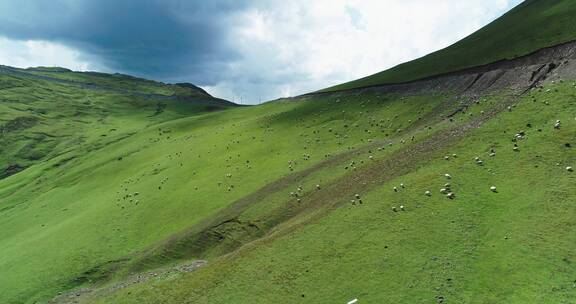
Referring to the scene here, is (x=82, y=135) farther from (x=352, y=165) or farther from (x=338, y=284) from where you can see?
→ (x=338, y=284)

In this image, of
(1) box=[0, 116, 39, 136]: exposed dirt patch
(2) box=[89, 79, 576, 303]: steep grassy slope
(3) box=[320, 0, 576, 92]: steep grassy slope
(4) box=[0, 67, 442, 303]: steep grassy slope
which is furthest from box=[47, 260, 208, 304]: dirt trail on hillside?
(1) box=[0, 116, 39, 136]: exposed dirt patch

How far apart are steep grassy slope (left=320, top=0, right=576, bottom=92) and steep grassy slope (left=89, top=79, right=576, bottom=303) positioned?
18.8m

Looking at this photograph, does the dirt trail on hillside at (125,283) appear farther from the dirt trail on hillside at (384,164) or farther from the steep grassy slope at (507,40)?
the steep grassy slope at (507,40)

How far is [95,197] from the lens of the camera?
7156 cm

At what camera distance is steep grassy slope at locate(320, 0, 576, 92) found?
61.3 meters

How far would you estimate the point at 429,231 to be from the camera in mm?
28703

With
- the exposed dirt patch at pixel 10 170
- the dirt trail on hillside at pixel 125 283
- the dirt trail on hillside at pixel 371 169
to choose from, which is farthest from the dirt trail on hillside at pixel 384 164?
the exposed dirt patch at pixel 10 170

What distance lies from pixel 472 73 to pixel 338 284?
46.5 m

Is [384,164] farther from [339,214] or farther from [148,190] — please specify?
[148,190]

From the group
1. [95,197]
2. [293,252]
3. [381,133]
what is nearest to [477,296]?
[293,252]

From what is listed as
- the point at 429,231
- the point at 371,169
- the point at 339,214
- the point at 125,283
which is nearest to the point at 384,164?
the point at 371,169

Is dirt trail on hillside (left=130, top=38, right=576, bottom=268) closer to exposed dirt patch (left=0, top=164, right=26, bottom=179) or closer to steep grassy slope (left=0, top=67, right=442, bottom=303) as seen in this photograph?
steep grassy slope (left=0, top=67, right=442, bottom=303)

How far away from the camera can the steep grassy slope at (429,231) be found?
78.6 feet

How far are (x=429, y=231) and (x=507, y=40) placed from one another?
53586 millimetres
